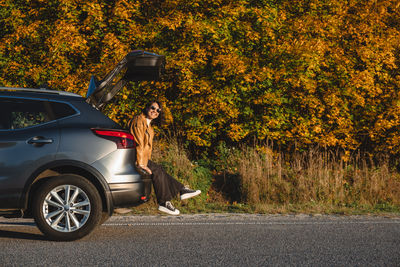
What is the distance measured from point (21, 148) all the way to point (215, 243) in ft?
7.89

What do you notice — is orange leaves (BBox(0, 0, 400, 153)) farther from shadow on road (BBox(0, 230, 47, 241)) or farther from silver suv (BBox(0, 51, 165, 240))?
shadow on road (BBox(0, 230, 47, 241))

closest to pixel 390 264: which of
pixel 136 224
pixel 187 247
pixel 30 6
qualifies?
pixel 187 247

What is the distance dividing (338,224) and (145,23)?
7.15 metres

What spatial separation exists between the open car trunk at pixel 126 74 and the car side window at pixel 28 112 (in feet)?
1.21

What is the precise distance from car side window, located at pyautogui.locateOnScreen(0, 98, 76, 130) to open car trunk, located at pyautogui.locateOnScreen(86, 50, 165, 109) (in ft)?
1.21

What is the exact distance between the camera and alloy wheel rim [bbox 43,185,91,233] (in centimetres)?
528

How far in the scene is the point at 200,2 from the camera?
11.6 m

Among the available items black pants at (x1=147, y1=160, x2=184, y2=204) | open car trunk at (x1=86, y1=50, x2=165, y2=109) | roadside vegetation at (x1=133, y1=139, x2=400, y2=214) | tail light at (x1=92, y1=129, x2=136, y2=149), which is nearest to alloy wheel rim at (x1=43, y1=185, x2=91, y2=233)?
tail light at (x1=92, y1=129, x2=136, y2=149)

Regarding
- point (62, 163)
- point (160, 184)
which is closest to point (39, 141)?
point (62, 163)

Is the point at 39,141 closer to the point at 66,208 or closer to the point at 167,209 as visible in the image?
the point at 66,208

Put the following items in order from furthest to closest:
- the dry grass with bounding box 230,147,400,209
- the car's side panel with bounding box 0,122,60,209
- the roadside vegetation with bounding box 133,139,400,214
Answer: the dry grass with bounding box 230,147,400,209
the roadside vegetation with bounding box 133,139,400,214
the car's side panel with bounding box 0,122,60,209

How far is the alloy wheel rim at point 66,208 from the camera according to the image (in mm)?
5277

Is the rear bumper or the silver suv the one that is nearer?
the silver suv

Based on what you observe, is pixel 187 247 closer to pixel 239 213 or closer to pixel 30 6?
pixel 239 213
